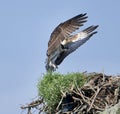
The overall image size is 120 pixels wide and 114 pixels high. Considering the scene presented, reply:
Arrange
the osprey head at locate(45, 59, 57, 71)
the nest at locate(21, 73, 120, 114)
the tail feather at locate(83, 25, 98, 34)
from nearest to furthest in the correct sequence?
1. the nest at locate(21, 73, 120, 114)
2. the osprey head at locate(45, 59, 57, 71)
3. the tail feather at locate(83, 25, 98, 34)

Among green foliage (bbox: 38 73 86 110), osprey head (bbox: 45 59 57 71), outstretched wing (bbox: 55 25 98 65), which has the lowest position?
green foliage (bbox: 38 73 86 110)

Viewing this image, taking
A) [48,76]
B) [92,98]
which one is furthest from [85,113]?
[48,76]

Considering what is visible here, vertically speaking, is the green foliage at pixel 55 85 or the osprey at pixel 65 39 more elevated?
the osprey at pixel 65 39

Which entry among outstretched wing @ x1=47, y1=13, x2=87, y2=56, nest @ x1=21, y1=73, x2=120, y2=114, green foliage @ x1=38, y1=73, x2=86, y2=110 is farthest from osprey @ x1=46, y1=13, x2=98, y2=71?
nest @ x1=21, y1=73, x2=120, y2=114

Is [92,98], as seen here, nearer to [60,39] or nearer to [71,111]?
[71,111]

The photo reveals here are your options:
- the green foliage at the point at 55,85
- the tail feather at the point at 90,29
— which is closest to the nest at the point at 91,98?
the green foliage at the point at 55,85

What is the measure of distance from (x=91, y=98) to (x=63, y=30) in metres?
2.26

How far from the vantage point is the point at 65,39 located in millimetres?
17594

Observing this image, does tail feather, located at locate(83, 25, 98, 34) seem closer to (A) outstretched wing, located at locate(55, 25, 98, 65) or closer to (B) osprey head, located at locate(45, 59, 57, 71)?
(A) outstretched wing, located at locate(55, 25, 98, 65)

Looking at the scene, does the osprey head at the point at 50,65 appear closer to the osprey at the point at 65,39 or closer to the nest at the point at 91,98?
the osprey at the point at 65,39

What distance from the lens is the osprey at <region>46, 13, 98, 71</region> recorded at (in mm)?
17344

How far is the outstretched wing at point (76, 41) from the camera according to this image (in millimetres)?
17438

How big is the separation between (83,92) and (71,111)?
426mm

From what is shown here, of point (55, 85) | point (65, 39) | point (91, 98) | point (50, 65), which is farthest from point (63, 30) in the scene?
point (91, 98)
